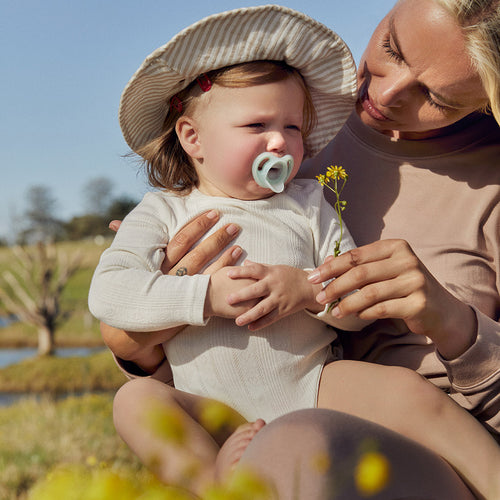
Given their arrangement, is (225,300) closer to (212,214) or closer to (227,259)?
(227,259)

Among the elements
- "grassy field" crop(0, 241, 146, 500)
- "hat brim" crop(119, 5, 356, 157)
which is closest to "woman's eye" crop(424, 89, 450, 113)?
"hat brim" crop(119, 5, 356, 157)

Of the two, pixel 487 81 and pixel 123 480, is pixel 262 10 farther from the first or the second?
pixel 123 480

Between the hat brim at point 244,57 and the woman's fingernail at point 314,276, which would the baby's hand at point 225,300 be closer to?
the woman's fingernail at point 314,276

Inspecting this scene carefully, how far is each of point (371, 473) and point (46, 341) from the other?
51.4 ft

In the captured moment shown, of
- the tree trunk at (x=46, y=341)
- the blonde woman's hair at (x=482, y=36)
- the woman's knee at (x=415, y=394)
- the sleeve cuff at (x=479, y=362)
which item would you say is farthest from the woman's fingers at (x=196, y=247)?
the tree trunk at (x=46, y=341)

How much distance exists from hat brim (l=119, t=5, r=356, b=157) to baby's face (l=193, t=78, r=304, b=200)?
0.28 ft

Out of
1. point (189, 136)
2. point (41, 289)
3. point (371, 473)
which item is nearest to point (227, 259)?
point (189, 136)

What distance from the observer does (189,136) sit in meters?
1.65

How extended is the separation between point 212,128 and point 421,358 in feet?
2.83


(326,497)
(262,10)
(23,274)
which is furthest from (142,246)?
(23,274)

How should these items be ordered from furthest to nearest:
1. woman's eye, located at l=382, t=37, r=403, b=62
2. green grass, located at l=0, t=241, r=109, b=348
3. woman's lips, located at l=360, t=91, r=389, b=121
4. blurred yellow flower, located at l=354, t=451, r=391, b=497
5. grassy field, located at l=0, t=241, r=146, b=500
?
green grass, located at l=0, t=241, r=109, b=348 < grassy field, located at l=0, t=241, r=146, b=500 < woman's lips, located at l=360, t=91, r=389, b=121 < woman's eye, located at l=382, t=37, r=403, b=62 < blurred yellow flower, located at l=354, t=451, r=391, b=497

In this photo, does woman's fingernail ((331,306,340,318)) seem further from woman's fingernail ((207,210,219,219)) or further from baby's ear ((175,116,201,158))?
baby's ear ((175,116,201,158))

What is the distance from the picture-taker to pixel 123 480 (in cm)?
66

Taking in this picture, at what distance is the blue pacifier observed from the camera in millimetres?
1497
